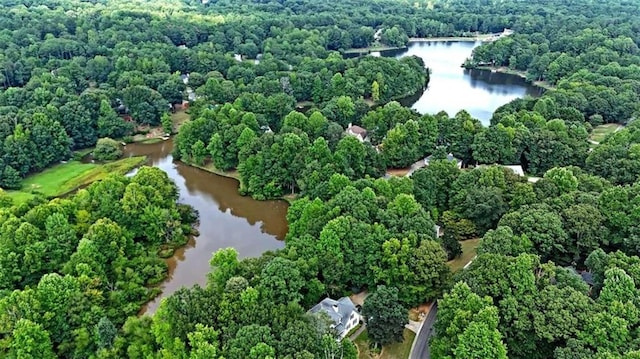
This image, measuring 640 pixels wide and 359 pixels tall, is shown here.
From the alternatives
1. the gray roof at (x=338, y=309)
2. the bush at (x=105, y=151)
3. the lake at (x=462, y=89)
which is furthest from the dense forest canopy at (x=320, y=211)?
the lake at (x=462, y=89)

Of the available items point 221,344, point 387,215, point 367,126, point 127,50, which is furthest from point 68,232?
point 127,50

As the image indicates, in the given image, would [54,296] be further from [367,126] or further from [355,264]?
[367,126]

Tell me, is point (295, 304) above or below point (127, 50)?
below

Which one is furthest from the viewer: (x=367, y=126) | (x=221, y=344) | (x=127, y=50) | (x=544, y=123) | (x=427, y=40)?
(x=427, y=40)

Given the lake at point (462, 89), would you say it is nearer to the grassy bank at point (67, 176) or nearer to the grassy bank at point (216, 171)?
the grassy bank at point (216, 171)

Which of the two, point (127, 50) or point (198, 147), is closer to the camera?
point (198, 147)

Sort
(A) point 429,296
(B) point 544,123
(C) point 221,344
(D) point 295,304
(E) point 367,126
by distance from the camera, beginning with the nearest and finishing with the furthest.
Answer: (C) point 221,344
(D) point 295,304
(A) point 429,296
(B) point 544,123
(E) point 367,126

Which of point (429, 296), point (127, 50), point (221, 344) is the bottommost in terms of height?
point (429, 296)

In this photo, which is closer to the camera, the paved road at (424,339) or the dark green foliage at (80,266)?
the dark green foliage at (80,266)

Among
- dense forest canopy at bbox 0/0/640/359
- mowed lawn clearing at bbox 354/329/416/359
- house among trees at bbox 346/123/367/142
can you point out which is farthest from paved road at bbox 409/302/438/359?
house among trees at bbox 346/123/367/142
